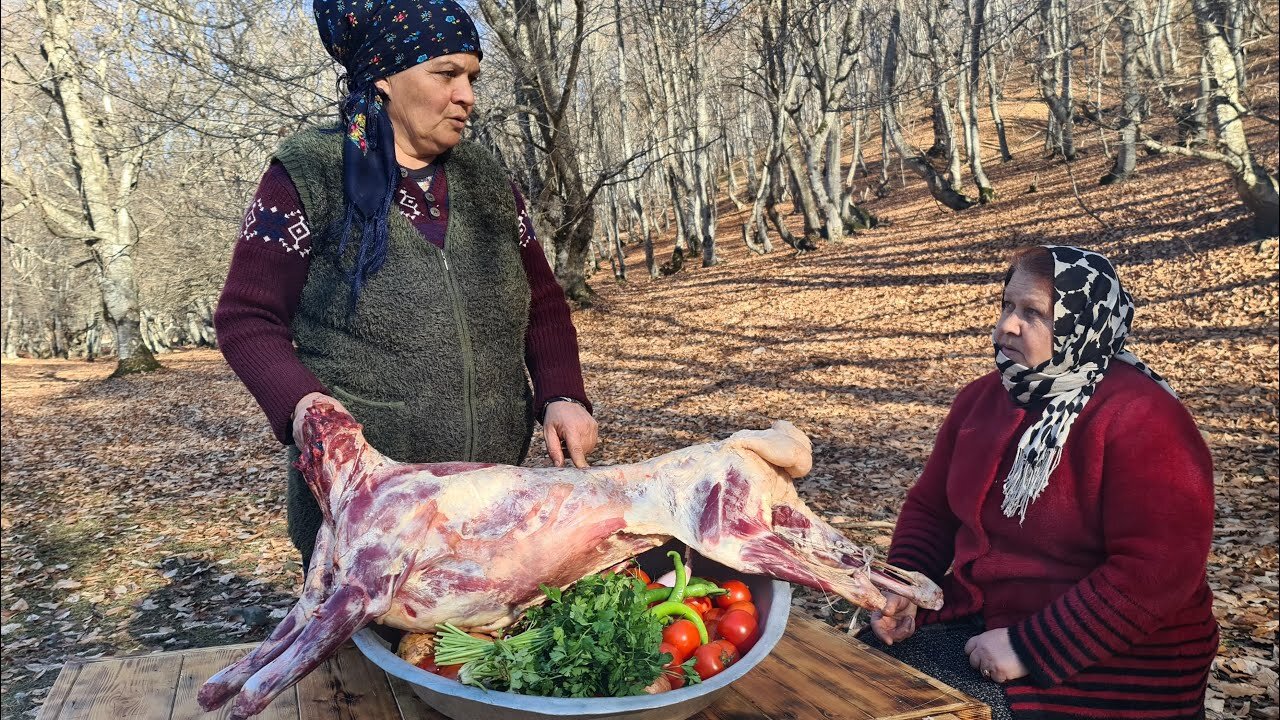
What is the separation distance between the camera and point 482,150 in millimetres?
2498

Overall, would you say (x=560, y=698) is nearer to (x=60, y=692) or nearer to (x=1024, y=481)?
(x=60, y=692)

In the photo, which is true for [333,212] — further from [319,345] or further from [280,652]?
[280,652]

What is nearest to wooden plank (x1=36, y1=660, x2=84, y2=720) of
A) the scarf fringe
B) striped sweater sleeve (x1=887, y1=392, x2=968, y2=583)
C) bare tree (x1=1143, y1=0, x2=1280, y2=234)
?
striped sweater sleeve (x1=887, y1=392, x2=968, y2=583)

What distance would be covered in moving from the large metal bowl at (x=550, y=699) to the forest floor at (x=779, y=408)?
99cm

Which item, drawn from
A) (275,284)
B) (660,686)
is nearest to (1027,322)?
(660,686)

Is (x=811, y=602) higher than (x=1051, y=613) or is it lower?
lower

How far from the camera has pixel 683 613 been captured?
6.20 ft

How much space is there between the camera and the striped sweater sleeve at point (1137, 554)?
224 centimetres

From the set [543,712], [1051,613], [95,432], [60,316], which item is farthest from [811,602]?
[60,316]

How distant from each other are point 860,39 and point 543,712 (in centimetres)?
1898

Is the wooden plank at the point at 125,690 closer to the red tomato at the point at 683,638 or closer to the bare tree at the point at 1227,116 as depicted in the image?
the red tomato at the point at 683,638

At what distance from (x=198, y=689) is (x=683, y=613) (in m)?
1.19

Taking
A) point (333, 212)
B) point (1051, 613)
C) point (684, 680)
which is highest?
point (333, 212)

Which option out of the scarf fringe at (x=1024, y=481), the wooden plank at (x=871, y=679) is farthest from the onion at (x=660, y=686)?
the scarf fringe at (x=1024, y=481)
